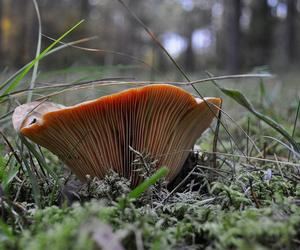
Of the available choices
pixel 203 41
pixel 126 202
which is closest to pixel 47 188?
pixel 126 202

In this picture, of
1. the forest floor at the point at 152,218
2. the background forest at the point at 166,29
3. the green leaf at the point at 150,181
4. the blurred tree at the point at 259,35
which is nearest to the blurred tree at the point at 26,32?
the background forest at the point at 166,29

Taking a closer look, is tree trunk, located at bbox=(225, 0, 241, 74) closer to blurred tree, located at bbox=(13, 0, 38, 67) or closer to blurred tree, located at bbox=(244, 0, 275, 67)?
blurred tree, located at bbox=(13, 0, 38, 67)

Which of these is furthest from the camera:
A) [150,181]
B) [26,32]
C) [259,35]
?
[259,35]

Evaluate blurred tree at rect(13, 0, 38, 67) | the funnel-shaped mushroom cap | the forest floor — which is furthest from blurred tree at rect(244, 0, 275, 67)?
the forest floor

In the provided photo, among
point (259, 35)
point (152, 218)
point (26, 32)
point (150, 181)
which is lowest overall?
point (152, 218)

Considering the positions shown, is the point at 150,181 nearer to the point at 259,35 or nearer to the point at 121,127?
the point at 121,127

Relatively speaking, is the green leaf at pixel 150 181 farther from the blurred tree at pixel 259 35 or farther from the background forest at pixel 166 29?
the blurred tree at pixel 259 35

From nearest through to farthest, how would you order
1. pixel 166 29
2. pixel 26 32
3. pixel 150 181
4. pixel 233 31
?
pixel 150 181 < pixel 26 32 < pixel 233 31 < pixel 166 29

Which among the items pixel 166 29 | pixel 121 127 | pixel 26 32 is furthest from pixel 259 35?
pixel 121 127
